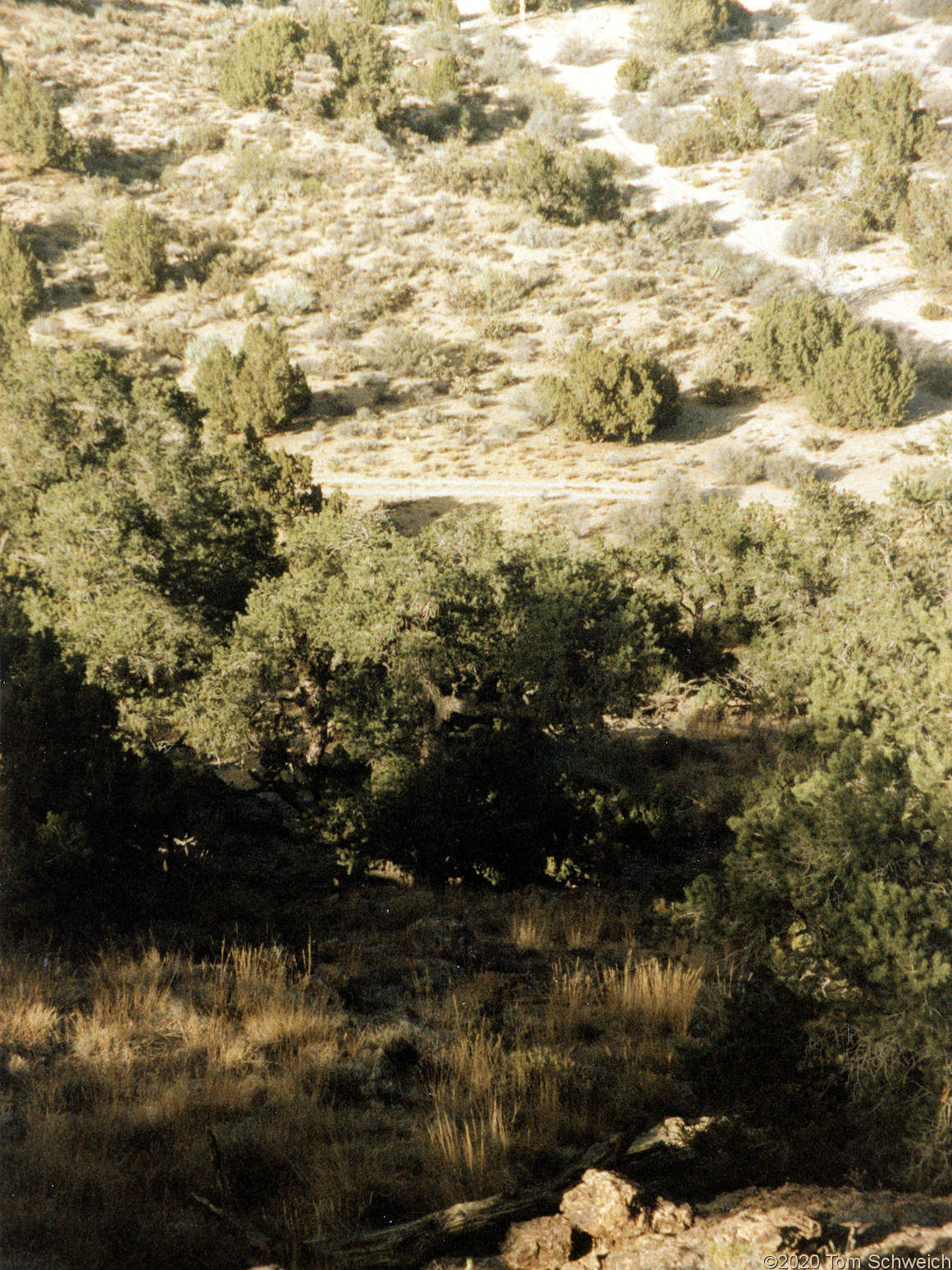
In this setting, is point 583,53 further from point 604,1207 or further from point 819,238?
point 604,1207

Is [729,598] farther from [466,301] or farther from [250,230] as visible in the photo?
[250,230]

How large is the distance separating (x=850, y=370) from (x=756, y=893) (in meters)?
23.8

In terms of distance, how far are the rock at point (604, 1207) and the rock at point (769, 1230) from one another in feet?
1.15

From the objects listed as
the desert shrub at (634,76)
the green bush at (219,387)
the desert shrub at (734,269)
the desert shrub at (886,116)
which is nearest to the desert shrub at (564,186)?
the desert shrub at (734,269)

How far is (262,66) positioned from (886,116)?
29765 millimetres

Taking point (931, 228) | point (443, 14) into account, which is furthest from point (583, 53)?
point (931, 228)

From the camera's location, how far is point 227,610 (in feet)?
39.4

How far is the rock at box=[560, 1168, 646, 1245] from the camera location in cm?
345

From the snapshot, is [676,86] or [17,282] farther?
[676,86]

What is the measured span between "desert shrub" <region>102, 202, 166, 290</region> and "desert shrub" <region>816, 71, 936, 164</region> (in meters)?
30.3

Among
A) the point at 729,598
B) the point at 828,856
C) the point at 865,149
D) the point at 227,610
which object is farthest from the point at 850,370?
the point at 828,856

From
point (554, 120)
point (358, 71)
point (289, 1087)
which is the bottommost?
point (289, 1087)

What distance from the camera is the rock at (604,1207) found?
11.3ft

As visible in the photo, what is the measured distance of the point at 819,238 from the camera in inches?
1308
